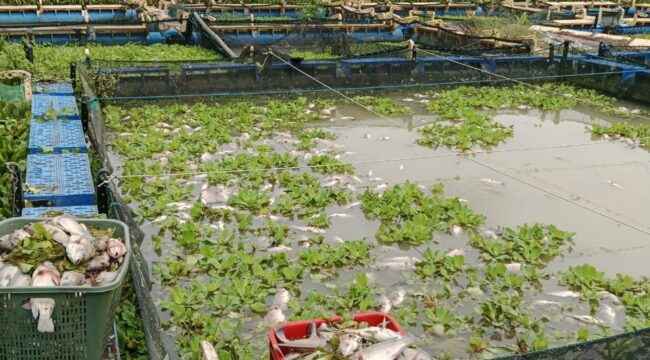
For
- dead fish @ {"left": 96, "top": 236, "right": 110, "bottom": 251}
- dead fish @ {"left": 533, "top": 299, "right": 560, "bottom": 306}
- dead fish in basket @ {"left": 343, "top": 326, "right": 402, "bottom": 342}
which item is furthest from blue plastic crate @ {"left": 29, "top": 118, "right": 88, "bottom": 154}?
dead fish @ {"left": 533, "top": 299, "right": 560, "bottom": 306}

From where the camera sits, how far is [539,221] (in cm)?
777

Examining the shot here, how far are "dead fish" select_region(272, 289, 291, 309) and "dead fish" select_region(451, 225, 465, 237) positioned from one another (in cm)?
242

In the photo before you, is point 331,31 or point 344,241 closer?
point 344,241

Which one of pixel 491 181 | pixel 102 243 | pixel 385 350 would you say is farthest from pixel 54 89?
pixel 385 350

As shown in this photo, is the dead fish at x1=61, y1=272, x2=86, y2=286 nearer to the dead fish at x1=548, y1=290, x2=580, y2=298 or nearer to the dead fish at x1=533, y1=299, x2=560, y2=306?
the dead fish at x1=533, y1=299, x2=560, y2=306

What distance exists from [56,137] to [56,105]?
6.17 feet

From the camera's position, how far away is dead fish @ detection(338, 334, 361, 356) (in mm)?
3508

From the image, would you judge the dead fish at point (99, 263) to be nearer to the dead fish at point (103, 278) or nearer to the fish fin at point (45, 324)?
the dead fish at point (103, 278)

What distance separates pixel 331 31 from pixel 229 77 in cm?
565

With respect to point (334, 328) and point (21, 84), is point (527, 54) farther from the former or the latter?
point (334, 328)

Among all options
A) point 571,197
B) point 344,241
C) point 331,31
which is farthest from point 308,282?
point 331,31

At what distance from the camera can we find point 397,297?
5984mm

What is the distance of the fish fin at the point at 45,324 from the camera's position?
3.21 meters

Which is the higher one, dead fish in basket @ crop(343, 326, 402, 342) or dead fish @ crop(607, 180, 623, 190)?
dead fish in basket @ crop(343, 326, 402, 342)
